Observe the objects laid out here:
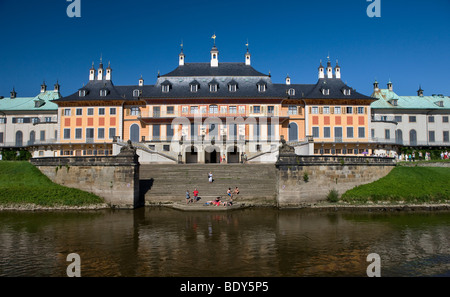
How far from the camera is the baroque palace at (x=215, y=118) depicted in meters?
50.8

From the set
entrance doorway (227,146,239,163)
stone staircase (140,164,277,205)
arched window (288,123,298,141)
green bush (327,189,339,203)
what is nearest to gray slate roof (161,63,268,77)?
arched window (288,123,298,141)

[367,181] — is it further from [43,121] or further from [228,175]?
[43,121]

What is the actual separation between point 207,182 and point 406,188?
18210mm

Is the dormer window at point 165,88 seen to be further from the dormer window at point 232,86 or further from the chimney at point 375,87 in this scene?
the chimney at point 375,87

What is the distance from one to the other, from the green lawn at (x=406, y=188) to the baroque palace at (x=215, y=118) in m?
18.0

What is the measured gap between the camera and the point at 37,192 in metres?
28.8

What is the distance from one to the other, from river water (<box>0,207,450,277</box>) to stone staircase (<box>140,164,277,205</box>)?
11.4 feet

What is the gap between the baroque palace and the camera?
50.8m

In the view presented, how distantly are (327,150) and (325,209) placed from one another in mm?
24705

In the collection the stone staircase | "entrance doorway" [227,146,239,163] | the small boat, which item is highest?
"entrance doorway" [227,146,239,163]

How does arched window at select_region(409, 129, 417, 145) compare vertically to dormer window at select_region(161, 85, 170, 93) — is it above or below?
below

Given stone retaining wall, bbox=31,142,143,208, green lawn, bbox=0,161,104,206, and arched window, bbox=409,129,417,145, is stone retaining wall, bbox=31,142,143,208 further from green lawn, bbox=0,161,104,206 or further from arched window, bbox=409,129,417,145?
arched window, bbox=409,129,417,145

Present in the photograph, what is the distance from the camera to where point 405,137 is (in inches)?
2368

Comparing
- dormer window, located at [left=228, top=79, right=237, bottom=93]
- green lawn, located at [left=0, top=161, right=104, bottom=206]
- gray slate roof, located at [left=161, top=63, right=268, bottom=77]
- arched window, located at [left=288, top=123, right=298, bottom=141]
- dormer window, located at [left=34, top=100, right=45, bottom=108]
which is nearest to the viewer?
green lawn, located at [left=0, top=161, right=104, bottom=206]
